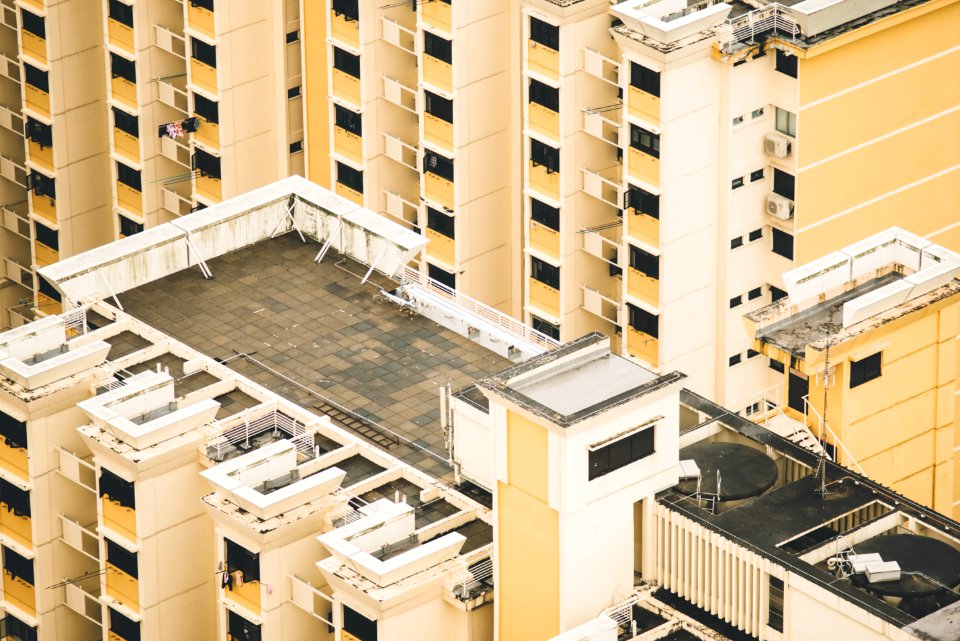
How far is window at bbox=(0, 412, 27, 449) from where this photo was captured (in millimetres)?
119125

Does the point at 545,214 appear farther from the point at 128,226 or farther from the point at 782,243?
the point at 128,226

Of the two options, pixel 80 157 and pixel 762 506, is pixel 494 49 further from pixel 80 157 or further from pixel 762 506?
pixel 762 506

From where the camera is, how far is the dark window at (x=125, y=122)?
6348 inches

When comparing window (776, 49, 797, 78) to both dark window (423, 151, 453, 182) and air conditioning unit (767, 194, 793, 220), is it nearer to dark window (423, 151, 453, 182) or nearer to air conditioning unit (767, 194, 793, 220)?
air conditioning unit (767, 194, 793, 220)

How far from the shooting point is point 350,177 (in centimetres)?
15525

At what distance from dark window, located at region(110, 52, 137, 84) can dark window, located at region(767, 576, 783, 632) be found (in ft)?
221

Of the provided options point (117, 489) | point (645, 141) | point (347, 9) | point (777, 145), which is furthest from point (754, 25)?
point (117, 489)

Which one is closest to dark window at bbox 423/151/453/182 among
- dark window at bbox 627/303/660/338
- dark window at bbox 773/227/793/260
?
dark window at bbox 627/303/660/338

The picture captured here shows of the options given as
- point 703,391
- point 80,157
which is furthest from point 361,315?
point 80,157

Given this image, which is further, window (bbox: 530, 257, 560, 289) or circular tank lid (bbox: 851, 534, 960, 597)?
window (bbox: 530, 257, 560, 289)

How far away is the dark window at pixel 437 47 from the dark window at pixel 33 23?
25.5 meters

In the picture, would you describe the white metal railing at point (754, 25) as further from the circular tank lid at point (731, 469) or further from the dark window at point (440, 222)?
the circular tank lid at point (731, 469)

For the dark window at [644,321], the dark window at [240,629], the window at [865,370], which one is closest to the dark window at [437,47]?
the dark window at [644,321]

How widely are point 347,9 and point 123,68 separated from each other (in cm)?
1579
